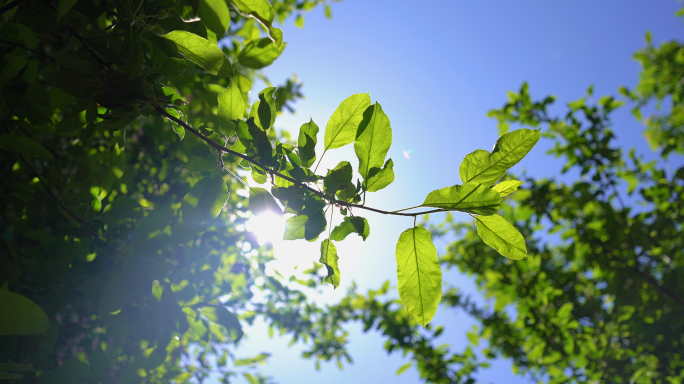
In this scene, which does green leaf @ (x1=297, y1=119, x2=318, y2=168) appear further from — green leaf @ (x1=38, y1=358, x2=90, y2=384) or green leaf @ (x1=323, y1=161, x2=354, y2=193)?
green leaf @ (x1=38, y1=358, x2=90, y2=384)

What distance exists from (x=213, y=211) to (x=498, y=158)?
2.09ft

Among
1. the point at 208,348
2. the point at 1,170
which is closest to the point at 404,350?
the point at 208,348

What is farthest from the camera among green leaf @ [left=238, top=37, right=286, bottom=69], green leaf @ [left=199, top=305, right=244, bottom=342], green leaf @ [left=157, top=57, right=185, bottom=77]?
green leaf @ [left=199, top=305, right=244, bottom=342]

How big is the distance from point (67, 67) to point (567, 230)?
3594 millimetres

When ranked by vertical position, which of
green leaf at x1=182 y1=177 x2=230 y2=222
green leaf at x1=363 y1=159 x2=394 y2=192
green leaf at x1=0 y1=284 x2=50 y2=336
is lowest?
green leaf at x1=0 y1=284 x2=50 y2=336

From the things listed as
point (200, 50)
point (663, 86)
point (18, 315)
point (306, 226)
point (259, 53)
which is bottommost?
point (18, 315)

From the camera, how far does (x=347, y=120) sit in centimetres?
75

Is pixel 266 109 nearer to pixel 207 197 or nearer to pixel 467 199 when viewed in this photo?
pixel 207 197

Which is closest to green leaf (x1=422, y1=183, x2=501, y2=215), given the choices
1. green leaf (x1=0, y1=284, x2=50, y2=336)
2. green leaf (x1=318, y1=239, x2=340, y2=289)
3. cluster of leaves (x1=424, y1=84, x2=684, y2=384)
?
green leaf (x1=318, y1=239, x2=340, y2=289)

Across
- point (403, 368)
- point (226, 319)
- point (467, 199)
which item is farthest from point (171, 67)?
point (403, 368)

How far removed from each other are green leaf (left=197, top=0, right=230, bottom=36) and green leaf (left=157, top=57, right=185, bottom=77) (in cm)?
13

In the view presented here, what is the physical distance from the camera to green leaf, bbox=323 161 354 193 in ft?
2.40

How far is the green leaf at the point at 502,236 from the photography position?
0.69 meters

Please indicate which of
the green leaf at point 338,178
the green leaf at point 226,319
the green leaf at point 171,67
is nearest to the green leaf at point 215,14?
the green leaf at point 171,67
